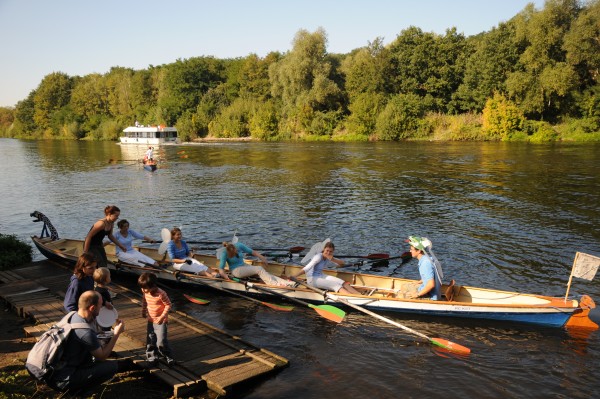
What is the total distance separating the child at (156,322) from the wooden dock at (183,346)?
20cm

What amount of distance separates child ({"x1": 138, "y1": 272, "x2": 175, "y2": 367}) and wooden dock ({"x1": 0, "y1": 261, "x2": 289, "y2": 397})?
0.66 feet

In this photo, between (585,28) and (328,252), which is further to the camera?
(585,28)

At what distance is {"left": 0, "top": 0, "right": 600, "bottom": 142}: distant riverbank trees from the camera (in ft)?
209

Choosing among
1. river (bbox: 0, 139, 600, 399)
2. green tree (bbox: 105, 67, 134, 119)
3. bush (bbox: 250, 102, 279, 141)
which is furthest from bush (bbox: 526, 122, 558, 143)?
green tree (bbox: 105, 67, 134, 119)

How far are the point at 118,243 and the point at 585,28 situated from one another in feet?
218

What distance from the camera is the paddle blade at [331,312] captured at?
11984mm

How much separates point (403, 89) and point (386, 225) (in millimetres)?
61642

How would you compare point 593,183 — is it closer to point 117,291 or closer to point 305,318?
point 305,318

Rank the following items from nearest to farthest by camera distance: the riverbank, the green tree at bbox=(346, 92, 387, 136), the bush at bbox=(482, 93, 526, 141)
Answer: the riverbank, the bush at bbox=(482, 93, 526, 141), the green tree at bbox=(346, 92, 387, 136)

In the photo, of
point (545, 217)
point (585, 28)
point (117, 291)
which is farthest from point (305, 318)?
point (585, 28)

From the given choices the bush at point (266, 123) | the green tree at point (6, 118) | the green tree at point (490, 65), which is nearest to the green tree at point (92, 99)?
the bush at point (266, 123)

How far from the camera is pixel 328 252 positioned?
1297cm

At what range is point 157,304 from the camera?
8953 mm

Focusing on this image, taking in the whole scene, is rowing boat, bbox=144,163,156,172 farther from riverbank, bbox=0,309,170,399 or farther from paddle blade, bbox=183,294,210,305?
riverbank, bbox=0,309,170,399
